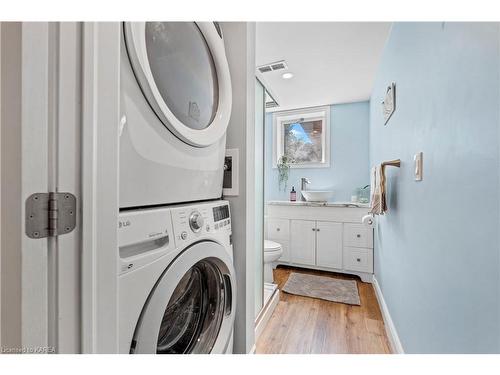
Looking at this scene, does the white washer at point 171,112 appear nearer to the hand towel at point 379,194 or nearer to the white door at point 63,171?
the white door at point 63,171

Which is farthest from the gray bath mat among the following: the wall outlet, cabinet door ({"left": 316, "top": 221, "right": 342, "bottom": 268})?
the wall outlet

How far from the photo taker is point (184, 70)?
2.49 ft

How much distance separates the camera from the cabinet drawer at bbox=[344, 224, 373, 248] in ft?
8.06

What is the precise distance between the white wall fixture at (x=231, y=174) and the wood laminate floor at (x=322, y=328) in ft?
3.45

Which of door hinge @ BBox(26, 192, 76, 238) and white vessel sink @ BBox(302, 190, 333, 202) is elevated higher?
door hinge @ BBox(26, 192, 76, 238)

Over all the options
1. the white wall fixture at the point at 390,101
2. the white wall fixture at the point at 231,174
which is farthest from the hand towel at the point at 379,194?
the white wall fixture at the point at 231,174

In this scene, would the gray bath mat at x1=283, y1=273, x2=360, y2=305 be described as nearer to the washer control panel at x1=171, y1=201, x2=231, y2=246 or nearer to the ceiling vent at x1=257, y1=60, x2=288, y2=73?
the washer control panel at x1=171, y1=201, x2=231, y2=246

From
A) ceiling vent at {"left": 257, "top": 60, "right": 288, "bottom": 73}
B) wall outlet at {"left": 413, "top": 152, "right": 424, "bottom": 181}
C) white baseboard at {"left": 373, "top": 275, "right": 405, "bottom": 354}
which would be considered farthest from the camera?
ceiling vent at {"left": 257, "top": 60, "right": 288, "bottom": 73}

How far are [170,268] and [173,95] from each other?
519 millimetres

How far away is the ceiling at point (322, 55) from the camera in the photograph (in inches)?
62.5

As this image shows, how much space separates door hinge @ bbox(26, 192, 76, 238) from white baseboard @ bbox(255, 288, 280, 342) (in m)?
1.50

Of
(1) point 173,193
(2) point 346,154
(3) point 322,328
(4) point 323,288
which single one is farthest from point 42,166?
(2) point 346,154

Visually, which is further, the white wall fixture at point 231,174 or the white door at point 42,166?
the white wall fixture at point 231,174
